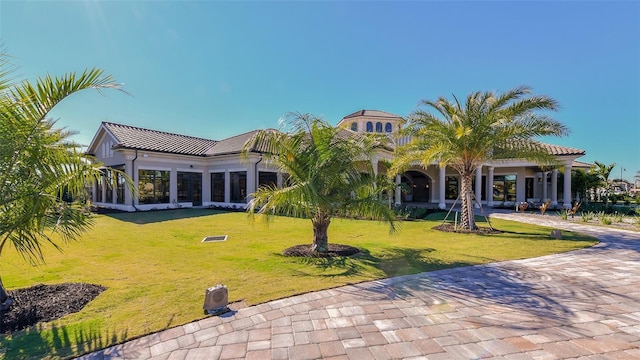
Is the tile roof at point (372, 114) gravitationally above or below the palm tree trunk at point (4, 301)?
above

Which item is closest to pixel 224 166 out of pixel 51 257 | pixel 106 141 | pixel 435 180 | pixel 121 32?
pixel 106 141

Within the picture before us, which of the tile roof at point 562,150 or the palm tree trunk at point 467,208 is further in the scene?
the tile roof at point 562,150

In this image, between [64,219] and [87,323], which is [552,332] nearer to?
[87,323]

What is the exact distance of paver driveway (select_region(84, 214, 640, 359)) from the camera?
10.8 feet

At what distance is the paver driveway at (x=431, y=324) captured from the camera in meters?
3.29

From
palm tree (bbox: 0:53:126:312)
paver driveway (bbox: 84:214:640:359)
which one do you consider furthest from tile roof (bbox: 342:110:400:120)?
palm tree (bbox: 0:53:126:312)

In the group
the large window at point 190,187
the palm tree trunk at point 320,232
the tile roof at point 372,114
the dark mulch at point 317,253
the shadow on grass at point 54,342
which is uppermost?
the tile roof at point 372,114

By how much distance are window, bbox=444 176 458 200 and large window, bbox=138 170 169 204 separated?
25.9m

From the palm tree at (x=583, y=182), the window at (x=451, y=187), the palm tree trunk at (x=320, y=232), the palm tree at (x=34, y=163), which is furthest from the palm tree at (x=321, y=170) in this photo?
the palm tree at (x=583, y=182)

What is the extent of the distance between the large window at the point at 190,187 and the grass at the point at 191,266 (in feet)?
30.8

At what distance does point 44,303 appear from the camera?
463 centimetres

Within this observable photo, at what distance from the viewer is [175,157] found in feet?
70.3

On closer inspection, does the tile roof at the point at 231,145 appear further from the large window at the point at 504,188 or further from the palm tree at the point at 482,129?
the large window at the point at 504,188

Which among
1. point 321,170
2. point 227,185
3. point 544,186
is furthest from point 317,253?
point 544,186
